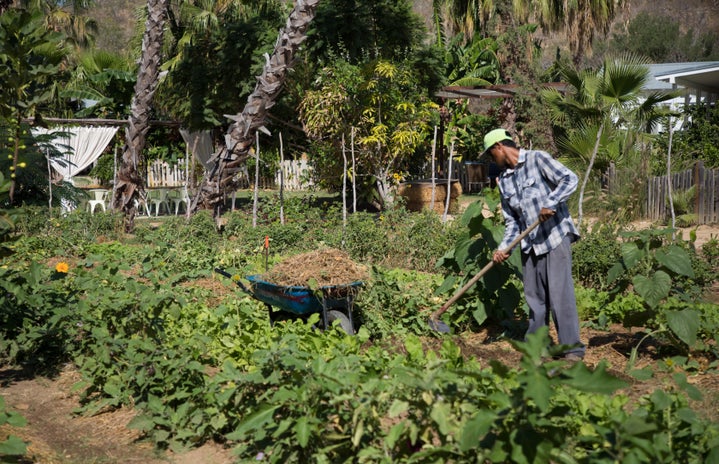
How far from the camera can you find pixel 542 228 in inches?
219

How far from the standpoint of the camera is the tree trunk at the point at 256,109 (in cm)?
1355

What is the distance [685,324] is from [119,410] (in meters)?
3.66

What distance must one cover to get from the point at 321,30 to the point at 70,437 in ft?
45.8

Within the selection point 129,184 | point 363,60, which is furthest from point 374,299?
point 363,60

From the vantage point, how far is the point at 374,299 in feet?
21.4

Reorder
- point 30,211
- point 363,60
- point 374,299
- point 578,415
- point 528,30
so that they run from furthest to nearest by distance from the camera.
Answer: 1. point 528,30
2. point 363,60
3. point 30,211
4. point 374,299
5. point 578,415

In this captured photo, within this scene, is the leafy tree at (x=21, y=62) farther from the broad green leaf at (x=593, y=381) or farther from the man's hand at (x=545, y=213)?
the broad green leaf at (x=593, y=381)

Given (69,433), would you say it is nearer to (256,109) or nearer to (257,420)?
(257,420)

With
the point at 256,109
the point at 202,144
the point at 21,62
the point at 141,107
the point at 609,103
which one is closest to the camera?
the point at 21,62

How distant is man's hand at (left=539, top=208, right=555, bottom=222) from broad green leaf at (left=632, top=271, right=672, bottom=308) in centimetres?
80

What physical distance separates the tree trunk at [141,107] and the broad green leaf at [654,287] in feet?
35.0

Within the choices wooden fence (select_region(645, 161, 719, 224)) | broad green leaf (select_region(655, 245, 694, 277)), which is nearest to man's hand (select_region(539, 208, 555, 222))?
broad green leaf (select_region(655, 245, 694, 277))

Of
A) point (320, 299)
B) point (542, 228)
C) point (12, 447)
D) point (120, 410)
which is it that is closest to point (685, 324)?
point (542, 228)

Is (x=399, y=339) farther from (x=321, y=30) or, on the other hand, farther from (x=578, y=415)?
→ (x=321, y=30)
